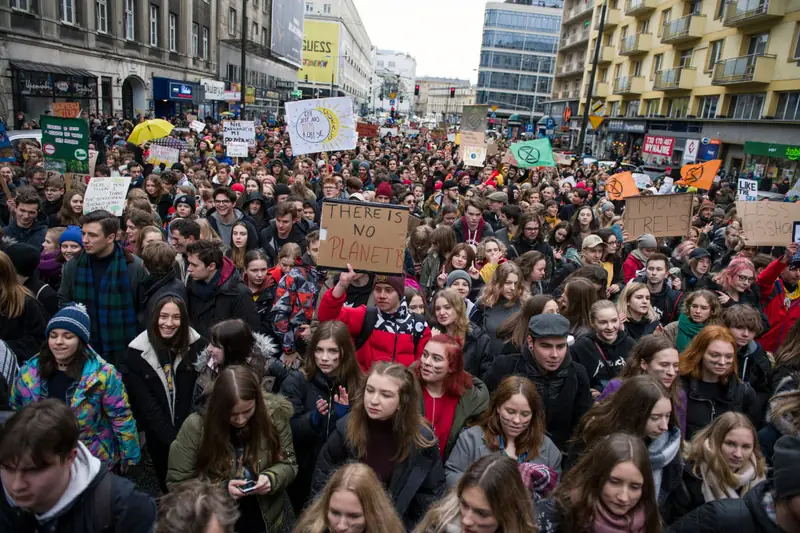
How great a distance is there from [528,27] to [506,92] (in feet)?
34.8

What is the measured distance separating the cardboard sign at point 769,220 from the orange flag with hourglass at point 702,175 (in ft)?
15.2

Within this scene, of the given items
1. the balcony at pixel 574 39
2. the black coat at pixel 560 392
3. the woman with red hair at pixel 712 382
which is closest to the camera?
the black coat at pixel 560 392

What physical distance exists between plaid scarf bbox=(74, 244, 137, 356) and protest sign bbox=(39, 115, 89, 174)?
18.6 ft

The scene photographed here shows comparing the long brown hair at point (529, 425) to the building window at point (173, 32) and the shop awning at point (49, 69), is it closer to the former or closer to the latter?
the shop awning at point (49, 69)

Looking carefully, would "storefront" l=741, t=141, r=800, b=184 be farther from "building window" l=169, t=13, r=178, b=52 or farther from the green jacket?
"building window" l=169, t=13, r=178, b=52

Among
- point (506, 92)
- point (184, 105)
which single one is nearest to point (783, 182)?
point (184, 105)

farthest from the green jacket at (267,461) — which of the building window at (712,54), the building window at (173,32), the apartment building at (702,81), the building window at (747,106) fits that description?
the building window at (173,32)

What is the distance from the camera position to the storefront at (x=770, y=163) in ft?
74.3

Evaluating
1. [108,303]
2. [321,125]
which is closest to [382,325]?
[108,303]

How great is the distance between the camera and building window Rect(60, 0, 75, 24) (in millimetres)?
24203

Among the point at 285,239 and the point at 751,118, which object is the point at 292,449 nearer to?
the point at 285,239

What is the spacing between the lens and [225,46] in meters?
45.3

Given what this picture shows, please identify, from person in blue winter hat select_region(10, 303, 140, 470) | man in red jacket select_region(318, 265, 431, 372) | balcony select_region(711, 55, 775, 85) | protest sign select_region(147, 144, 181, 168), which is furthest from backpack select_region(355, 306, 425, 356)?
balcony select_region(711, 55, 775, 85)

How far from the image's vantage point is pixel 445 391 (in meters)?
3.43
